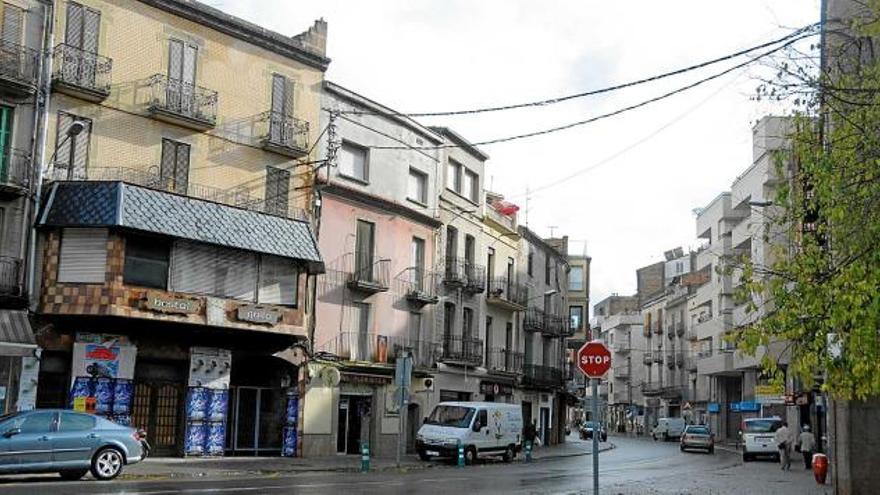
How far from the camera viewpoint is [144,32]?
29.7 m

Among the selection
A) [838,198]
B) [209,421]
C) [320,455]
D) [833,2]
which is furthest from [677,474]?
[838,198]

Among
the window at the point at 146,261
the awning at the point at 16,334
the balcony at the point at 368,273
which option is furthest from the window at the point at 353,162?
the awning at the point at 16,334

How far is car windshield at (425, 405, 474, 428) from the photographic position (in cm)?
3466

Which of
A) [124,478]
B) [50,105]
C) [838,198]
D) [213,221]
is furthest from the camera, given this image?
[213,221]

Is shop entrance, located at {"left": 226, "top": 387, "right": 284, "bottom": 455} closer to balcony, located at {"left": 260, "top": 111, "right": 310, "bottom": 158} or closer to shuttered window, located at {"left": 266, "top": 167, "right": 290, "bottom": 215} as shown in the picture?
shuttered window, located at {"left": 266, "top": 167, "right": 290, "bottom": 215}

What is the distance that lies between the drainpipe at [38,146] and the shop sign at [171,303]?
3.03 meters

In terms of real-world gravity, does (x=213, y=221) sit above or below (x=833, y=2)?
below

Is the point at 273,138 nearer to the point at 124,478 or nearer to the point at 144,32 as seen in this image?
the point at 144,32

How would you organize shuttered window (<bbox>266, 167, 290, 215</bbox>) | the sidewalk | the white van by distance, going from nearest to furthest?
1. the sidewalk
2. shuttered window (<bbox>266, 167, 290, 215</bbox>)
3. the white van

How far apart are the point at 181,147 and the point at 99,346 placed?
22.0 feet

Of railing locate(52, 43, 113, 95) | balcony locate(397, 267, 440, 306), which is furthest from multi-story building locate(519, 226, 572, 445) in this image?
railing locate(52, 43, 113, 95)

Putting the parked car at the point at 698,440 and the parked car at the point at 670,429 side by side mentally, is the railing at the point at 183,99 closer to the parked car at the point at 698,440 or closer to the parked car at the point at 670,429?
the parked car at the point at 698,440

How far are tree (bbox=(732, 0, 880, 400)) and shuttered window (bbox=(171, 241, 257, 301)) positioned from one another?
66.5 feet

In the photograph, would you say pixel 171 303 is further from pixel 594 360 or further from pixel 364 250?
pixel 594 360
